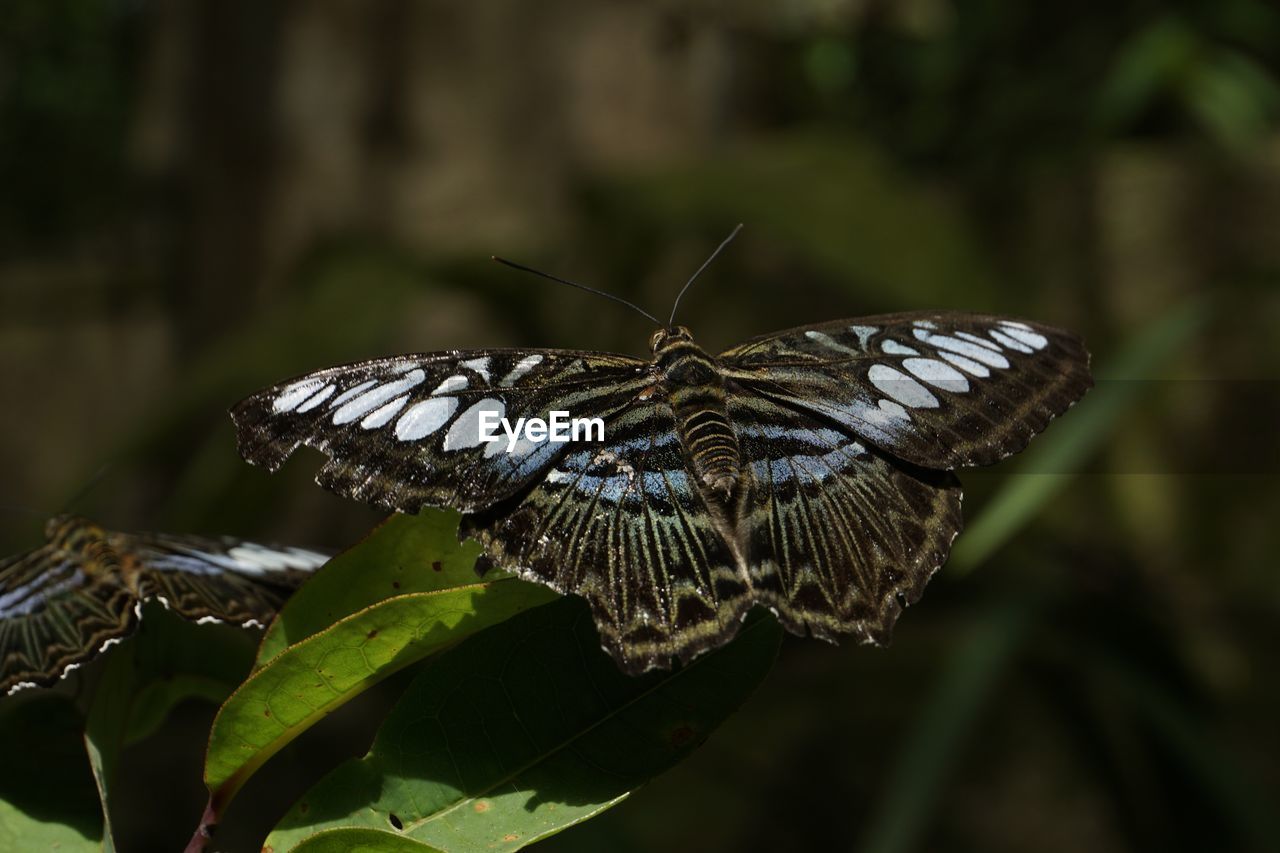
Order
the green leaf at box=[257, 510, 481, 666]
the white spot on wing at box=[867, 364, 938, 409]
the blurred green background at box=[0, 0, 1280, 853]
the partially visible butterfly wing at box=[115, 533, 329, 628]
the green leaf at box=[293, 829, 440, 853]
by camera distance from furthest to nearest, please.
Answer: the blurred green background at box=[0, 0, 1280, 853] → the white spot on wing at box=[867, 364, 938, 409] → the partially visible butterfly wing at box=[115, 533, 329, 628] → the green leaf at box=[257, 510, 481, 666] → the green leaf at box=[293, 829, 440, 853]

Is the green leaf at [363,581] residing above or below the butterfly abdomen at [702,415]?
below

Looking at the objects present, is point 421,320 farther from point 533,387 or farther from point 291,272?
point 533,387

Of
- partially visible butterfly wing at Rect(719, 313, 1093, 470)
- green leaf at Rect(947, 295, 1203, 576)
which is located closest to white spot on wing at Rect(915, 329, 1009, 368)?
partially visible butterfly wing at Rect(719, 313, 1093, 470)

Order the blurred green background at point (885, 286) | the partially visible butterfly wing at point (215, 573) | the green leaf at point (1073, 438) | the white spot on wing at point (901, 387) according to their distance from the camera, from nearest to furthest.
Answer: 1. the partially visible butterfly wing at point (215, 573)
2. the white spot on wing at point (901, 387)
3. the green leaf at point (1073, 438)
4. the blurred green background at point (885, 286)

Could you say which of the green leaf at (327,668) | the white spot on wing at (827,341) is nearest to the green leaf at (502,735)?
the green leaf at (327,668)

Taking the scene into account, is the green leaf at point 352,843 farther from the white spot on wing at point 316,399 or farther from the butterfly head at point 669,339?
the butterfly head at point 669,339

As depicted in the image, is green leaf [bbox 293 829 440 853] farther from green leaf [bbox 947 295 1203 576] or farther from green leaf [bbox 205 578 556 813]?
green leaf [bbox 947 295 1203 576]
